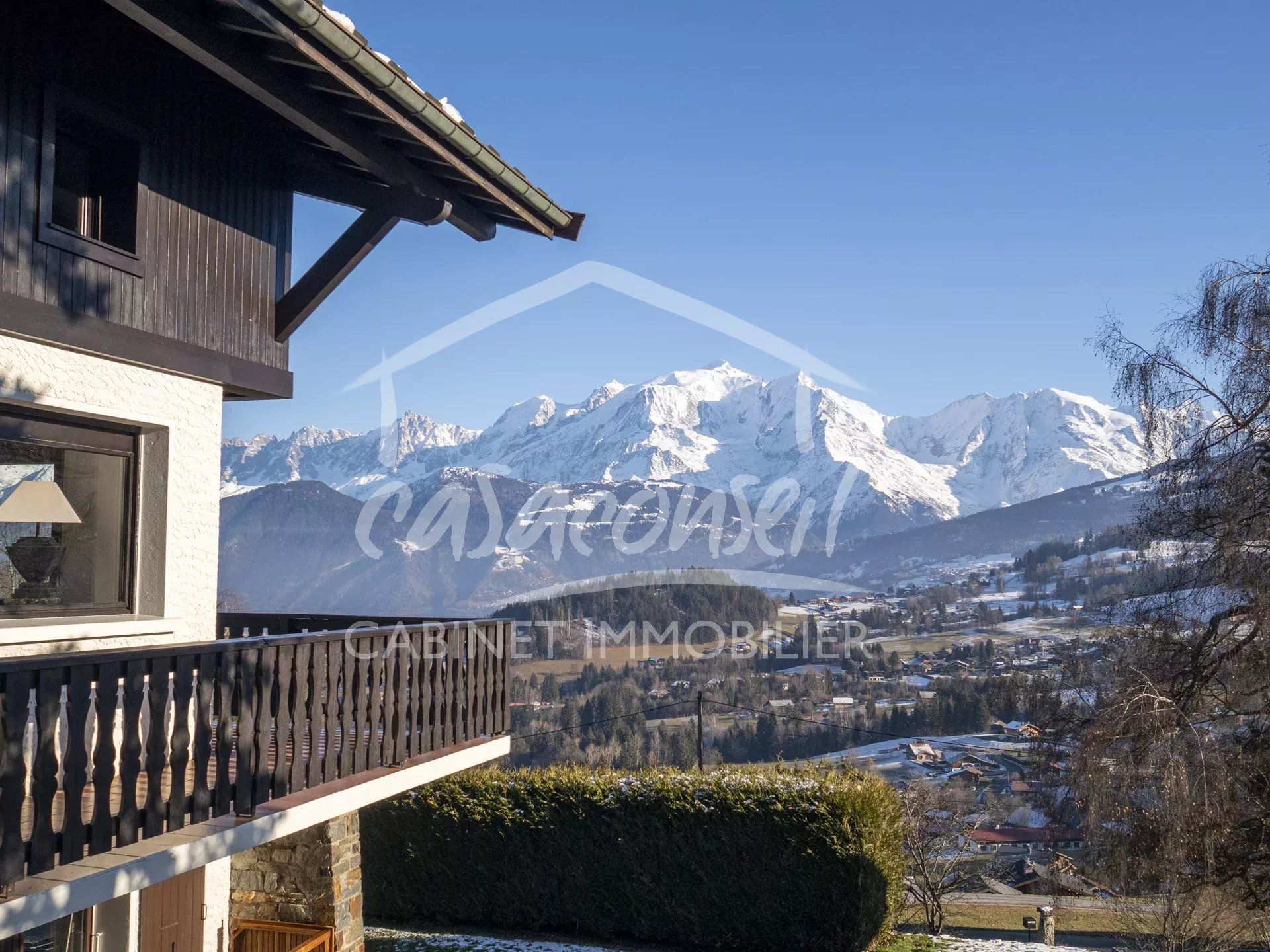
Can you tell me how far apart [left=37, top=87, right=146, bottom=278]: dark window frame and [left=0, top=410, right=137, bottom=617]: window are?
1092 mm

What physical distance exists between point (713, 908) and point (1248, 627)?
7.82 m

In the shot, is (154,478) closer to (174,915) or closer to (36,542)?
(36,542)

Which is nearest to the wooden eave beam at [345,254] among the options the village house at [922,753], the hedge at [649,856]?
the hedge at [649,856]

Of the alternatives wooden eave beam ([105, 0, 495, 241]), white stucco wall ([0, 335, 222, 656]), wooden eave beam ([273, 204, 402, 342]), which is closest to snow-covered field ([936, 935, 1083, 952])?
white stucco wall ([0, 335, 222, 656])

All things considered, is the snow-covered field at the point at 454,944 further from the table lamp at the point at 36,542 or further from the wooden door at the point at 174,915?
the table lamp at the point at 36,542

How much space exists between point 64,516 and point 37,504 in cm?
21

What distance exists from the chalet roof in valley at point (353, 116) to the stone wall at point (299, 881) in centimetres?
575

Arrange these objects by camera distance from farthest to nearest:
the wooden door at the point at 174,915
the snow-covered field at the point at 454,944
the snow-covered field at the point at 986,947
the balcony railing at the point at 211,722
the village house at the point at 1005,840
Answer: the village house at the point at 1005,840 → the snow-covered field at the point at 986,947 → the snow-covered field at the point at 454,944 → the wooden door at the point at 174,915 → the balcony railing at the point at 211,722

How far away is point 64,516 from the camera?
685 cm

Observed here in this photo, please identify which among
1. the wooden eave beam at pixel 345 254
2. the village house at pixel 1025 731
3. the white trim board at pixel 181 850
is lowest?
the village house at pixel 1025 731

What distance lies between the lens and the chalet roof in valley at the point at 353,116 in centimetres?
591

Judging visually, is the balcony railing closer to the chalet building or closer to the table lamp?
the chalet building

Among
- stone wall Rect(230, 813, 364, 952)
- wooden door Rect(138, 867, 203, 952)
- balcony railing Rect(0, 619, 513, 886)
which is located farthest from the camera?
stone wall Rect(230, 813, 364, 952)

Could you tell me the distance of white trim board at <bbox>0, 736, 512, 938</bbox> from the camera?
462 centimetres
